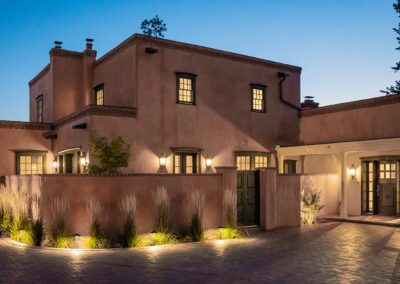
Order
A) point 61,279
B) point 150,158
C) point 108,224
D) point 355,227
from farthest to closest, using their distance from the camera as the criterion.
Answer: point 150,158, point 355,227, point 108,224, point 61,279

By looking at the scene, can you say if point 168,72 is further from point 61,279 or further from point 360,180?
point 61,279

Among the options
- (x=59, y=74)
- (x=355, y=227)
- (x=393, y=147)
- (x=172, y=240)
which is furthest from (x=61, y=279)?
(x=59, y=74)

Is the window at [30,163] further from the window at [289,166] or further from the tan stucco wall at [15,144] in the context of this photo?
the window at [289,166]

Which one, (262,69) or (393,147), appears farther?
(262,69)

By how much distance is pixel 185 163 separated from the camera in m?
18.0

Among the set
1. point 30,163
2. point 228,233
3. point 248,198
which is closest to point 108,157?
point 228,233

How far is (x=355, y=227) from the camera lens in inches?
582

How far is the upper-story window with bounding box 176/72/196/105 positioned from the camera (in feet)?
59.1

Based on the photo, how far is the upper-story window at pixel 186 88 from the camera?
18016mm

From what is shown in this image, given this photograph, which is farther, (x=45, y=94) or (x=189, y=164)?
(x=45, y=94)

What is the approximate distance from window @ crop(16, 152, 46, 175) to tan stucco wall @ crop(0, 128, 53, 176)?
0.64 feet

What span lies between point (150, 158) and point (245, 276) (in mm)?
9285

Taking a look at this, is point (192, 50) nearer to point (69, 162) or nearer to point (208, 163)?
point (208, 163)

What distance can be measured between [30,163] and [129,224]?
10.6 m
